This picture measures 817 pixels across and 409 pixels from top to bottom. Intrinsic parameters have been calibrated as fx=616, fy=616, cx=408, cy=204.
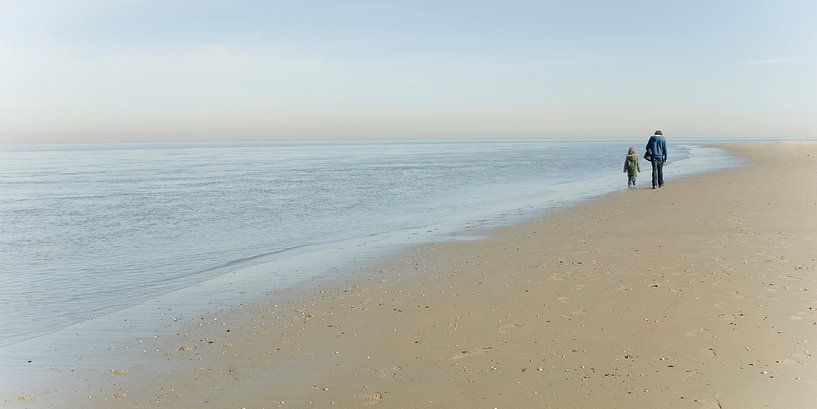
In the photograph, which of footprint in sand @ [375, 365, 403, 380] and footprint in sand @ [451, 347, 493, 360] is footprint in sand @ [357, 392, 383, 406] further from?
footprint in sand @ [451, 347, 493, 360]

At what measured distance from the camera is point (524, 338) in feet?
21.9

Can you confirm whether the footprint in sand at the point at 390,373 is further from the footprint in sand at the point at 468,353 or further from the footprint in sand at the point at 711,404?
the footprint in sand at the point at 711,404

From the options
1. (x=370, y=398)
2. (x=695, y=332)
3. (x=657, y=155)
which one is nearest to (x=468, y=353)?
(x=370, y=398)

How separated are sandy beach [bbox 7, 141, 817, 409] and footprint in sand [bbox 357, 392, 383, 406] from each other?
0.08 ft

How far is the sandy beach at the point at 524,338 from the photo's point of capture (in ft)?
17.4

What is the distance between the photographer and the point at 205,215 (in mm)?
21906

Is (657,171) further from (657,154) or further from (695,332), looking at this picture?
(695,332)

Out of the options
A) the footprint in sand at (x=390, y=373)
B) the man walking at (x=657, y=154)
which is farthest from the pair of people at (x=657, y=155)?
the footprint in sand at (x=390, y=373)

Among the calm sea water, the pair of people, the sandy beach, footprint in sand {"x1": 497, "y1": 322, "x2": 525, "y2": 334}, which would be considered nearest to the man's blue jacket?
the pair of people

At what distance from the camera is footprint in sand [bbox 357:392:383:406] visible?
5.20 metres

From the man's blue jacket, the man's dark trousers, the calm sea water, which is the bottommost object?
the calm sea water

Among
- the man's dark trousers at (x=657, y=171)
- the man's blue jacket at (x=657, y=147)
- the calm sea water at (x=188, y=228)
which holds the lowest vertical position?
the calm sea water at (x=188, y=228)

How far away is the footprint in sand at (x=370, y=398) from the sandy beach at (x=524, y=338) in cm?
3

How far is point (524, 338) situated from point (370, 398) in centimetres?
210
